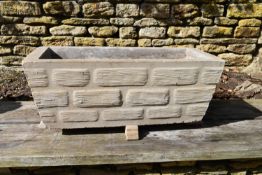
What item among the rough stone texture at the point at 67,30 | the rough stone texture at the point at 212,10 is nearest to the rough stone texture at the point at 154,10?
the rough stone texture at the point at 212,10

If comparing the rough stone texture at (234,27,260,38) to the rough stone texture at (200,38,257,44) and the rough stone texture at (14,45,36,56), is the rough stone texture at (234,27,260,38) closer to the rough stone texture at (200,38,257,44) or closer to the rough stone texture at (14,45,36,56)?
the rough stone texture at (200,38,257,44)

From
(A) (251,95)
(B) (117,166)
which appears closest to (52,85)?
(B) (117,166)

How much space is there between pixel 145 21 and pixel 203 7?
1.97ft

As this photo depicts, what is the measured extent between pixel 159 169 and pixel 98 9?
5.89ft

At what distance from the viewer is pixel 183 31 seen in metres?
2.95

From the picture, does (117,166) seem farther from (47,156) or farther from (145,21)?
(145,21)

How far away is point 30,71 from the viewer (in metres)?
1.30

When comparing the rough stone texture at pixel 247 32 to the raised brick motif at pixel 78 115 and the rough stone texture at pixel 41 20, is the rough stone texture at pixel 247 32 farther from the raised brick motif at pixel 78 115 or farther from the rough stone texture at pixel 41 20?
the raised brick motif at pixel 78 115

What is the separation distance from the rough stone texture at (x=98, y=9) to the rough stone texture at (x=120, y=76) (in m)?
1.59

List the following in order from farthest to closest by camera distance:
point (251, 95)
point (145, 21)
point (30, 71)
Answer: point (145, 21) < point (251, 95) < point (30, 71)

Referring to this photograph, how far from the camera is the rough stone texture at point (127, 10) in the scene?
2785mm

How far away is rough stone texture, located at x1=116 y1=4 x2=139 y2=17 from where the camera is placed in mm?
2785

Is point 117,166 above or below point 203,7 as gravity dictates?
below

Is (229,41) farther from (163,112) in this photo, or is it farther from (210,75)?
(163,112)
